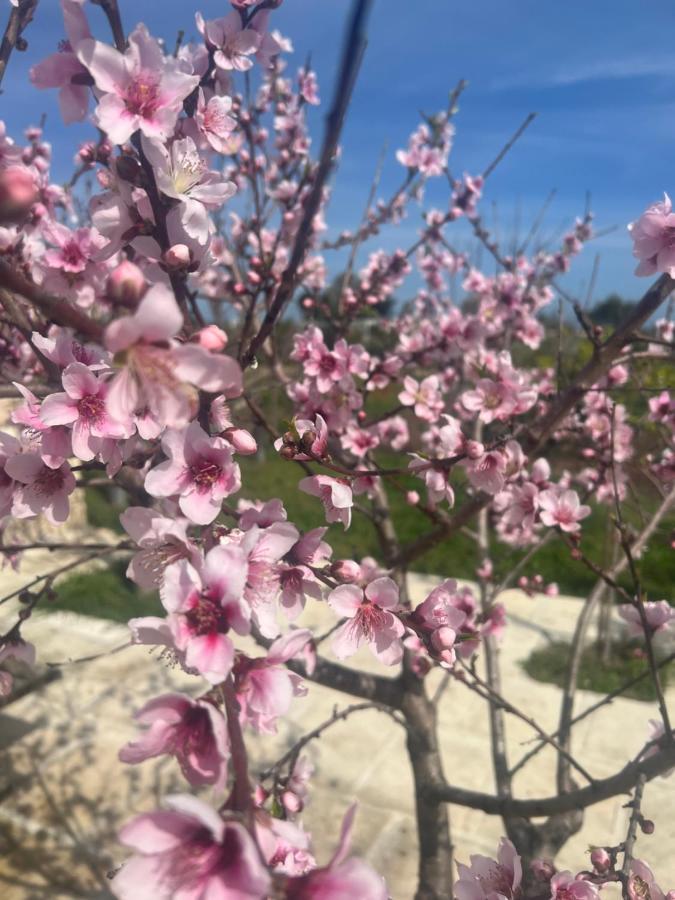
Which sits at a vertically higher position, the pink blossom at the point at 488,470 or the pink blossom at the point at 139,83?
the pink blossom at the point at 139,83

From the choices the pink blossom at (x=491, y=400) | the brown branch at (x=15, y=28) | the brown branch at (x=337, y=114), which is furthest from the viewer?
the pink blossom at (x=491, y=400)

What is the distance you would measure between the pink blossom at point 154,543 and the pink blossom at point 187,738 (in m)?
0.18

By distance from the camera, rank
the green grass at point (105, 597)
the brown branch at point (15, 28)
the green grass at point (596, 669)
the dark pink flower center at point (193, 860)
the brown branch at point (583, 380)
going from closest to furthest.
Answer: the dark pink flower center at point (193, 860), the brown branch at point (583, 380), the brown branch at point (15, 28), the green grass at point (596, 669), the green grass at point (105, 597)

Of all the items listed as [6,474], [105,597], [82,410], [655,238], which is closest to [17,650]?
[6,474]

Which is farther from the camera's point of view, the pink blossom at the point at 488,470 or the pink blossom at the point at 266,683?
the pink blossom at the point at 488,470

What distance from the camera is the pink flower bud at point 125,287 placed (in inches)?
28.5

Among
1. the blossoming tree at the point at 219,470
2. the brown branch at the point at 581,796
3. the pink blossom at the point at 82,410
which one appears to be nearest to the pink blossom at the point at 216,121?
the blossoming tree at the point at 219,470

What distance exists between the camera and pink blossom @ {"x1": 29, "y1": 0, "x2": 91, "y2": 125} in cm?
106

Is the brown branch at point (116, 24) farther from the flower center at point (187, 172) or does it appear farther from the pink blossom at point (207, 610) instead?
the pink blossom at point (207, 610)

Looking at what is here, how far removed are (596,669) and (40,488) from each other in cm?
483

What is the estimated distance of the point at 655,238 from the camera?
144cm

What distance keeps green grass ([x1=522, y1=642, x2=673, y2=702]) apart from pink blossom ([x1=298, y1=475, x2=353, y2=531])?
3914 millimetres

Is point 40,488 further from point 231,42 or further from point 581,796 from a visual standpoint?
point 581,796

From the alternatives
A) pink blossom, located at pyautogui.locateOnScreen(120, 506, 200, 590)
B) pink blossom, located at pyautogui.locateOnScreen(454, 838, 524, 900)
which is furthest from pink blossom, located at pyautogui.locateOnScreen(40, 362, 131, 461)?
pink blossom, located at pyautogui.locateOnScreen(454, 838, 524, 900)
